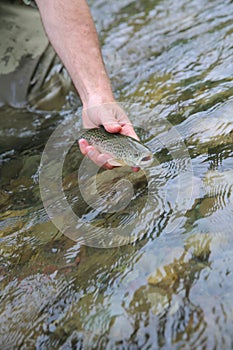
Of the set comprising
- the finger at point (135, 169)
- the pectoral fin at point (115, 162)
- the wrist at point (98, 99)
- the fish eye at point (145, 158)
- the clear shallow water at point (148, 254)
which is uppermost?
the wrist at point (98, 99)

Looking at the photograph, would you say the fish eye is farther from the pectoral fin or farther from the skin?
the skin

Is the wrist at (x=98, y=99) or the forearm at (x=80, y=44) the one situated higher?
the forearm at (x=80, y=44)

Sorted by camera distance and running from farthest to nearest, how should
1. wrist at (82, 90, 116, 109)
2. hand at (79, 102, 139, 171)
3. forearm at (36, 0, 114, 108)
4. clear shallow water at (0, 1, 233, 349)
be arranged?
forearm at (36, 0, 114, 108), wrist at (82, 90, 116, 109), hand at (79, 102, 139, 171), clear shallow water at (0, 1, 233, 349)

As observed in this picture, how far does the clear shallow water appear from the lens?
6.59 ft

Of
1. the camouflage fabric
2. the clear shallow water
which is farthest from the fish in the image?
the camouflage fabric

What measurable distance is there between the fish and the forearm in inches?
13.7

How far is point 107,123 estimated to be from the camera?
2854mm

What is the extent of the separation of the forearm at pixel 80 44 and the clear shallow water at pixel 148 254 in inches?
21.1

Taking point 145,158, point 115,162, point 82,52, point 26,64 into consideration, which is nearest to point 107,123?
point 115,162

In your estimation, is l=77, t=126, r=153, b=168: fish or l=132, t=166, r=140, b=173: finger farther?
l=132, t=166, r=140, b=173: finger

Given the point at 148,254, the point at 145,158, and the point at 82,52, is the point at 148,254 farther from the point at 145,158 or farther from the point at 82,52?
the point at 82,52

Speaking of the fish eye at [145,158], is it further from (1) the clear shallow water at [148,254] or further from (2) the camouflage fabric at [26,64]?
(2) the camouflage fabric at [26,64]

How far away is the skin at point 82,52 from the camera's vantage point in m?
3.12

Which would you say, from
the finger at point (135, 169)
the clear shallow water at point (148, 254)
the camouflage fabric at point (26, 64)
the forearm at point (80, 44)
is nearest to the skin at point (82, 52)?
the forearm at point (80, 44)
